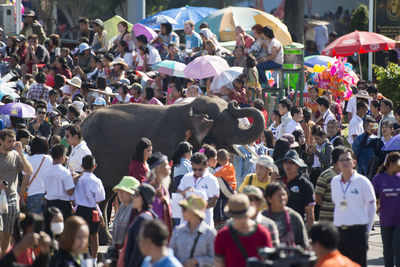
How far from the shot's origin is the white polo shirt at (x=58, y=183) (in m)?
10.7

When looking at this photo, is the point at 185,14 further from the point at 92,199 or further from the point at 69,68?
the point at 92,199

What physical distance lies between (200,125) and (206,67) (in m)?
3.86

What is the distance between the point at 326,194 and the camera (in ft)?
33.1

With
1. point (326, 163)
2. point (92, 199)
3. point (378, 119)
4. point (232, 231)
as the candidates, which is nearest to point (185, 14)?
point (378, 119)

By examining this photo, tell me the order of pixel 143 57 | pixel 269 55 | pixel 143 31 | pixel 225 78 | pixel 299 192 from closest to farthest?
pixel 299 192, pixel 225 78, pixel 269 55, pixel 143 57, pixel 143 31

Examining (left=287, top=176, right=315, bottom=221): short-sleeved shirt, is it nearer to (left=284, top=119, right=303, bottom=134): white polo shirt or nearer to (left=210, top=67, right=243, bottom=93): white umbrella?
(left=284, top=119, right=303, bottom=134): white polo shirt

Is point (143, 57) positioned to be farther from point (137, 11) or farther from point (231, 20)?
point (137, 11)

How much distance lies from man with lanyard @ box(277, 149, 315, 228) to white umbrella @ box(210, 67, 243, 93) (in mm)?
6893

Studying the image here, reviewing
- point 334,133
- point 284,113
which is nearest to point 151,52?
point 284,113

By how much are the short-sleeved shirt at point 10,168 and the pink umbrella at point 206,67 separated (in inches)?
268

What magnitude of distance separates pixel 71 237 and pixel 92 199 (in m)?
3.25

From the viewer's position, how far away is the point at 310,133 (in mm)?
15539

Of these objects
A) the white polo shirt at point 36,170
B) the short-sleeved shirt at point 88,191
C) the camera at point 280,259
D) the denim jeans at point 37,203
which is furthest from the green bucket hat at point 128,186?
the denim jeans at point 37,203

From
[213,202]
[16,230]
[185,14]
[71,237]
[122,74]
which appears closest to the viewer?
[71,237]
